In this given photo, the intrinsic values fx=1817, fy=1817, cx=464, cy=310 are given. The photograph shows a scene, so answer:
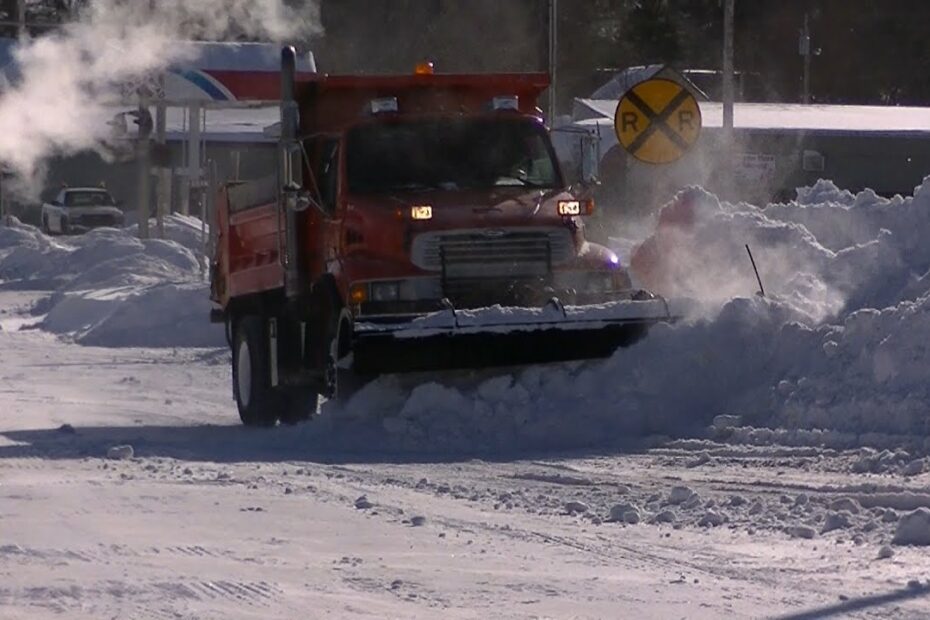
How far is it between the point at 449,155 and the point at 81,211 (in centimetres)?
4410

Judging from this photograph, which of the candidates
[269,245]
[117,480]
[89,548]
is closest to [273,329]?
[269,245]

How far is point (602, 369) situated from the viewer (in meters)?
13.0

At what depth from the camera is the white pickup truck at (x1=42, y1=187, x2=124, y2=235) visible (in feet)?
184

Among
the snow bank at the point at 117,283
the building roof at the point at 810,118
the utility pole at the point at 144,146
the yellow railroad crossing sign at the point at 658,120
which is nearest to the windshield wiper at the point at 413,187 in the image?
the yellow railroad crossing sign at the point at 658,120

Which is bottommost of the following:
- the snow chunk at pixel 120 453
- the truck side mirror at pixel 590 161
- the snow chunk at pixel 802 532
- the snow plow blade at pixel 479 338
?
the snow chunk at pixel 802 532

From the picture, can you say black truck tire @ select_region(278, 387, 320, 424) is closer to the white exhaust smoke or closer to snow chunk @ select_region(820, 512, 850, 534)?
snow chunk @ select_region(820, 512, 850, 534)

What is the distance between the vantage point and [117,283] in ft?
97.5

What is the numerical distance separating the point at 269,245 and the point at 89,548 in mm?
6394

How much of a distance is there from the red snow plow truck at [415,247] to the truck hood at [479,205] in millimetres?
15

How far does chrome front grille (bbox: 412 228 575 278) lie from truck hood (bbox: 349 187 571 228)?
0.30 feet

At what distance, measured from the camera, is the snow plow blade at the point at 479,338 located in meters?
12.4

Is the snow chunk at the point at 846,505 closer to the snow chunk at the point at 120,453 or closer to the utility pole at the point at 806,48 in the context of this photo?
the snow chunk at the point at 120,453

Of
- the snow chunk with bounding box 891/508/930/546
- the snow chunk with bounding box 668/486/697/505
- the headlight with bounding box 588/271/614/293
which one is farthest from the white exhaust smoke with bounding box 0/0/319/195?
the snow chunk with bounding box 891/508/930/546

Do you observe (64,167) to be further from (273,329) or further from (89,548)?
(89,548)
